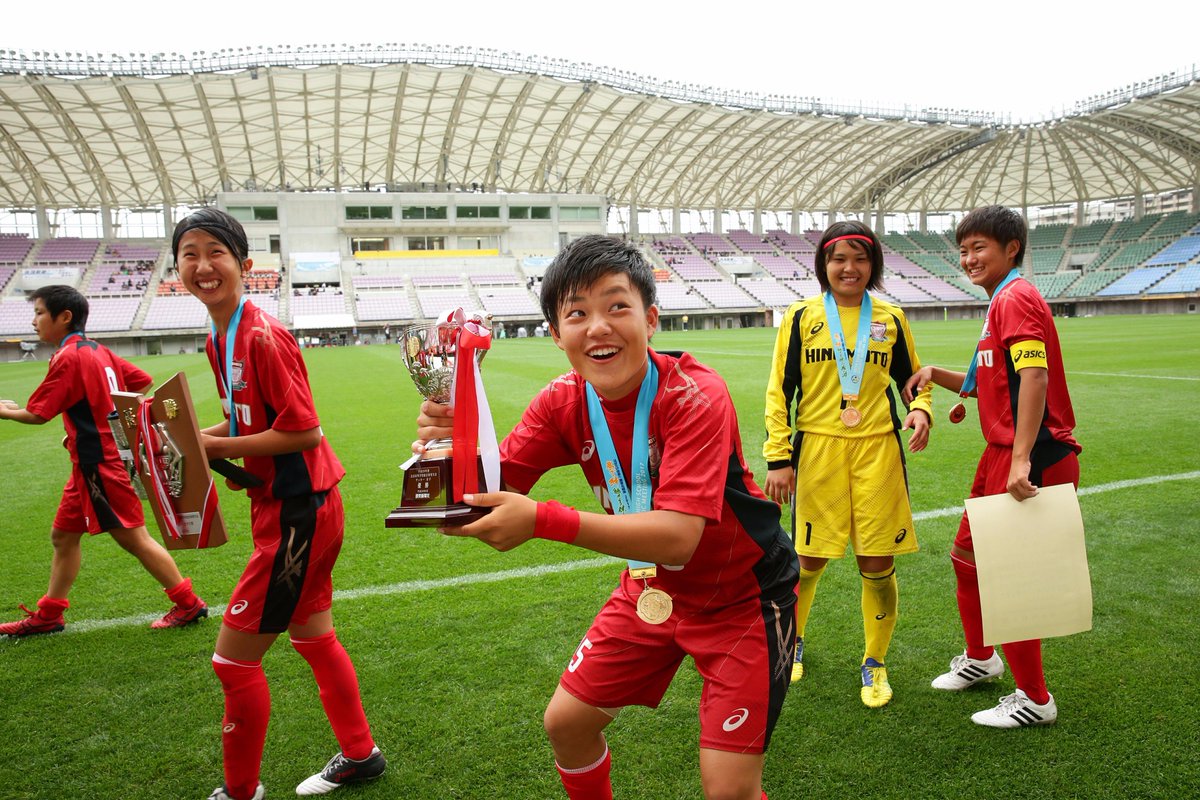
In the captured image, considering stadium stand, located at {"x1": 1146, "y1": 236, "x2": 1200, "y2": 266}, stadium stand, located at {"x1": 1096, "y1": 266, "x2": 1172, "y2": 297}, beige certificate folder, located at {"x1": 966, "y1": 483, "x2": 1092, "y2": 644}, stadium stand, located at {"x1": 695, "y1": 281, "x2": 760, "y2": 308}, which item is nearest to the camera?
beige certificate folder, located at {"x1": 966, "y1": 483, "x2": 1092, "y2": 644}

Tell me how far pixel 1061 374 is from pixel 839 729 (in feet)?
5.64

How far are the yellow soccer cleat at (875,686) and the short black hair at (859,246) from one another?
169cm

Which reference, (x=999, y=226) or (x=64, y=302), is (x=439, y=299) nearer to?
(x=64, y=302)

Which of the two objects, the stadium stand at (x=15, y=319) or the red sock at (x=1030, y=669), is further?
the stadium stand at (x=15, y=319)

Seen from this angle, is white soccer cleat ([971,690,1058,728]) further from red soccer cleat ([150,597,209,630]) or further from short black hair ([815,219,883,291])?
red soccer cleat ([150,597,209,630])

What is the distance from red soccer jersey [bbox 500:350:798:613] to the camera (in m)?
1.80

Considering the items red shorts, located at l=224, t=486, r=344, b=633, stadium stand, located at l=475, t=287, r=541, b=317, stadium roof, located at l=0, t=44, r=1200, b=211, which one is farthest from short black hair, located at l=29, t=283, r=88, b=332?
stadium stand, located at l=475, t=287, r=541, b=317

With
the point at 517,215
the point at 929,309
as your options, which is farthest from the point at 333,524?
the point at 929,309

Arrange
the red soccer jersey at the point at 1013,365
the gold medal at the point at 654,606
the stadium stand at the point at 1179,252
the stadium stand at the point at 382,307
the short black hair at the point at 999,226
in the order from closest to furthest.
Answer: the gold medal at the point at 654,606 < the red soccer jersey at the point at 1013,365 < the short black hair at the point at 999,226 < the stadium stand at the point at 382,307 < the stadium stand at the point at 1179,252

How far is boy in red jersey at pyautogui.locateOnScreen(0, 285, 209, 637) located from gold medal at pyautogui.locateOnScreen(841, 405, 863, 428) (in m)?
3.79

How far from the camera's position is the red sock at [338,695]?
2.70 meters

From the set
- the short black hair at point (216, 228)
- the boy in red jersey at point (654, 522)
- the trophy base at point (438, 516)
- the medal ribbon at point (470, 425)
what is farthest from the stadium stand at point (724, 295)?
the trophy base at point (438, 516)

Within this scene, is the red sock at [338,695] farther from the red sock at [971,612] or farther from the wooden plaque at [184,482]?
the red sock at [971,612]

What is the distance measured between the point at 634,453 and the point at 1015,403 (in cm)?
182
